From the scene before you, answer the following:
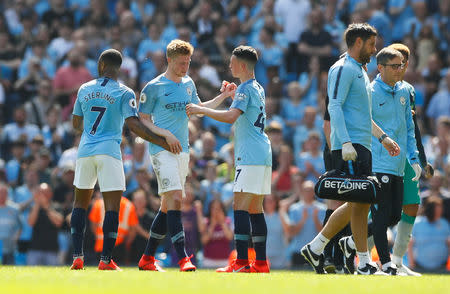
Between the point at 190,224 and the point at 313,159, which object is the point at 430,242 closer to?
the point at 313,159

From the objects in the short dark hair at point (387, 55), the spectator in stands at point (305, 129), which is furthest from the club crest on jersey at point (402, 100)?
the spectator in stands at point (305, 129)

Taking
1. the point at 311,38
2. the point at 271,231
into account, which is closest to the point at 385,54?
the point at 271,231

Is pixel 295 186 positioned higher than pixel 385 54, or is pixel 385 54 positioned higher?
pixel 385 54

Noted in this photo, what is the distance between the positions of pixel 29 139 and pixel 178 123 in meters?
9.27

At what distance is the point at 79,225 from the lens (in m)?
10.4

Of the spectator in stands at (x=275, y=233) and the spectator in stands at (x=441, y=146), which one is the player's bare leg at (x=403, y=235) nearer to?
the spectator in stands at (x=275, y=233)

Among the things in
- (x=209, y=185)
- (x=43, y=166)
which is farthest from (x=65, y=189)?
(x=209, y=185)

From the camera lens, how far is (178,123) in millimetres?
10555

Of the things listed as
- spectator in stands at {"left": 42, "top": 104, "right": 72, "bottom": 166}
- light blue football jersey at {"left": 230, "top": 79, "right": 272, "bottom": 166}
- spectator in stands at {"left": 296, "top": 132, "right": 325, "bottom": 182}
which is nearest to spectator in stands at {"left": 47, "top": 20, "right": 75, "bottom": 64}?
spectator in stands at {"left": 42, "top": 104, "right": 72, "bottom": 166}

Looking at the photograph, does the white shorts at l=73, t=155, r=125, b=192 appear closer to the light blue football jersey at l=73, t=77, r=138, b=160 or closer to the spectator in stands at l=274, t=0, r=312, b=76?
the light blue football jersey at l=73, t=77, r=138, b=160

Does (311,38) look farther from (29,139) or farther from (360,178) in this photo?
(360,178)

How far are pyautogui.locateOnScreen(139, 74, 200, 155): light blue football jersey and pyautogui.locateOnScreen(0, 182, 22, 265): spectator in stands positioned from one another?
6.76 metres

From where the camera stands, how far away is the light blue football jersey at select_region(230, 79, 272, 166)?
34.3 feet

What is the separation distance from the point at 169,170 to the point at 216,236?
573 centimetres
